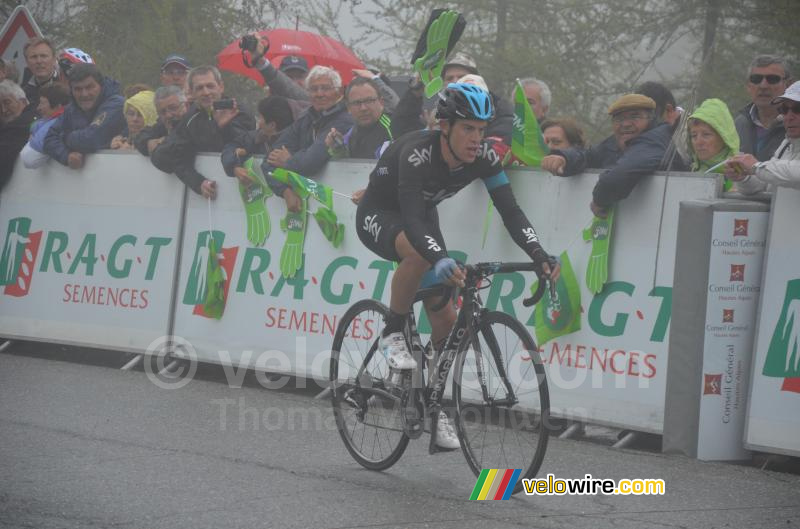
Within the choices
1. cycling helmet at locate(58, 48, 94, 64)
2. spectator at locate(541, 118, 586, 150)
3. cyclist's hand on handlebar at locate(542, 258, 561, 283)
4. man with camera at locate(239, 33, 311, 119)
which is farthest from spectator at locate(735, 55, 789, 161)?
cycling helmet at locate(58, 48, 94, 64)

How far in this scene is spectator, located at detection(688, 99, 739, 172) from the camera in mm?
8070

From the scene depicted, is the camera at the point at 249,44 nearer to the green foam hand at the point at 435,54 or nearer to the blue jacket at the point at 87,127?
the blue jacket at the point at 87,127

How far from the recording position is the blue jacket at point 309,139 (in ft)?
32.8

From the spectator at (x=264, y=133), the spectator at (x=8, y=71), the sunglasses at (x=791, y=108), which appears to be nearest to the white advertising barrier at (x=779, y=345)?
the sunglasses at (x=791, y=108)

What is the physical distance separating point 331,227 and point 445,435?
3.34 metres

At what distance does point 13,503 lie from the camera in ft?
19.9

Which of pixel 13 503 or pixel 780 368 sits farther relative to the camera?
pixel 780 368

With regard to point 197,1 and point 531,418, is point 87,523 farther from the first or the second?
point 197,1

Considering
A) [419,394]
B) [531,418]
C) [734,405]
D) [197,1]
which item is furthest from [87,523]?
[197,1]

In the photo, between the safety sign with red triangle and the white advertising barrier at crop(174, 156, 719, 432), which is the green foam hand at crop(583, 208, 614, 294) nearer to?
the white advertising barrier at crop(174, 156, 719, 432)

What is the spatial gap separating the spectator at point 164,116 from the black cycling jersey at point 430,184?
15.7 feet

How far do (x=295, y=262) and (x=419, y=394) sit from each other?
11.6 ft

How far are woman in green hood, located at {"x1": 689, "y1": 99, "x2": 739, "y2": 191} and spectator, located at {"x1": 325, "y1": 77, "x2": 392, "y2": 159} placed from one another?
2.62 m

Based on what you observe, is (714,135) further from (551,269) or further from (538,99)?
Answer: (551,269)
